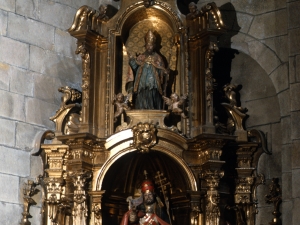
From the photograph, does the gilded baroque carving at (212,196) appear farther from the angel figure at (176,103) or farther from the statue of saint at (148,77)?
the statue of saint at (148,77)

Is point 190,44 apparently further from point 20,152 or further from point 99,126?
point 20,152

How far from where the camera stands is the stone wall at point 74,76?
11727 millimetres

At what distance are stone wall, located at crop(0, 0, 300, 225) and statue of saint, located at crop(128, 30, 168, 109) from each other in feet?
3.74

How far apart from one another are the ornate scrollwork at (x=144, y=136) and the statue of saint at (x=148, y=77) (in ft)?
1.41

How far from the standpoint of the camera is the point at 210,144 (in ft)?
38.0

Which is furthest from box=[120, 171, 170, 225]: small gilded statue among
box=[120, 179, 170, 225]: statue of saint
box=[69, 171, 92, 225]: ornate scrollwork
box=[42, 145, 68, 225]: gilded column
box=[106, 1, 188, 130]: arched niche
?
box=[106, 1, 188, 130]: arched niche

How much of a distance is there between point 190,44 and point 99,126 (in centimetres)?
166

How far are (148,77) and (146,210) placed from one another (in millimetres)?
1767

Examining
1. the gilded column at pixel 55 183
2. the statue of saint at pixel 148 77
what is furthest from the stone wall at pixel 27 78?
the statue of saint at pixel 148 77

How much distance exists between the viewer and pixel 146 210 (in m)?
11.8

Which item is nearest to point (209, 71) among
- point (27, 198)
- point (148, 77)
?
point (148, 77)

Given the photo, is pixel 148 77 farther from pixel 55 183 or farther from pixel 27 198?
pixel 27 198

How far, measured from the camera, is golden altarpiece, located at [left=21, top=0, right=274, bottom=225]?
458 inches

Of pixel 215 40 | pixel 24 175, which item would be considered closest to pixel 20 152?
pixel 24 175
